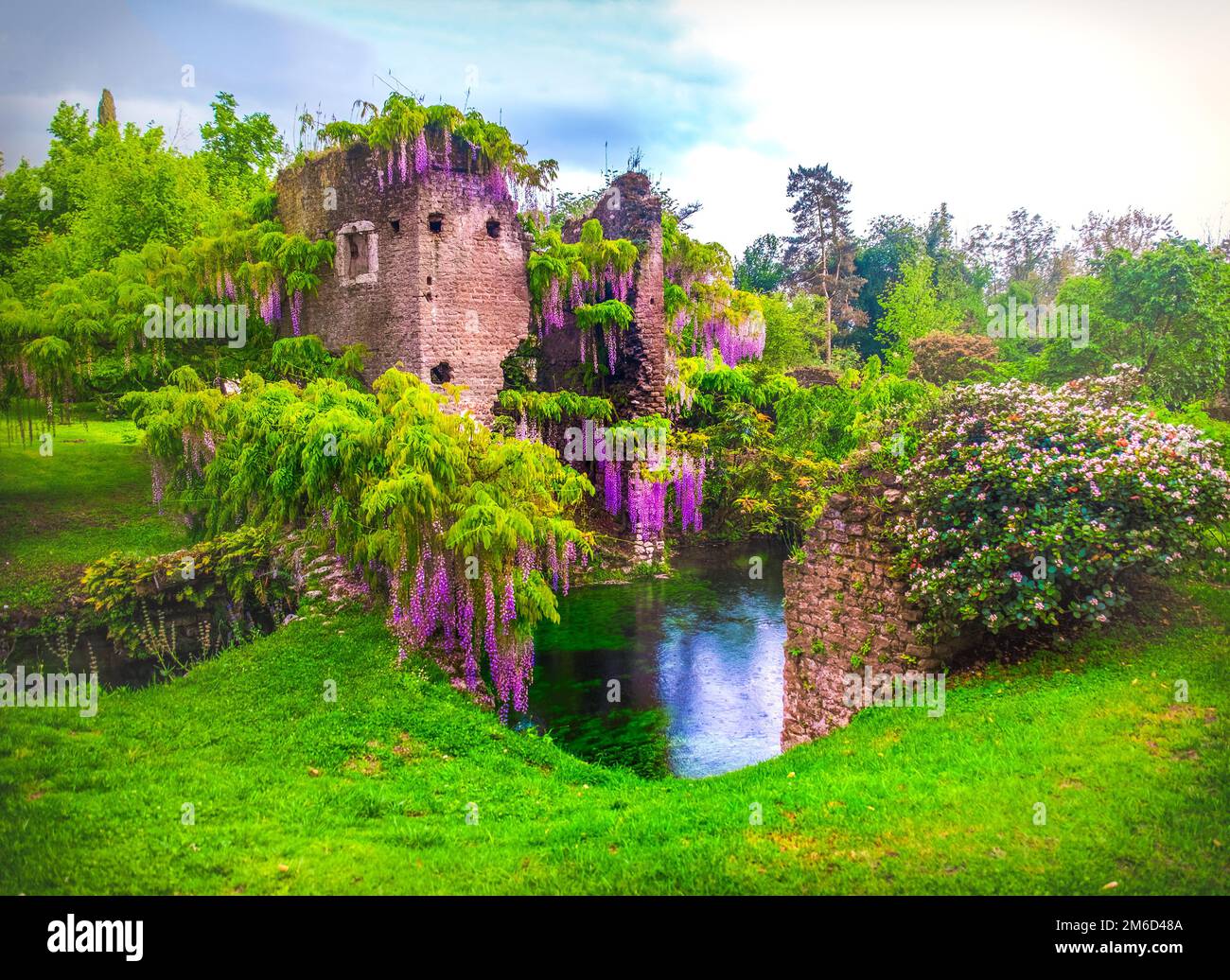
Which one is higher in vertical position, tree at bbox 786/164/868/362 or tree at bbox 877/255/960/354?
tree at bbox 786/164/868/362

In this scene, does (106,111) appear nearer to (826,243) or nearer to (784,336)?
(784,336)

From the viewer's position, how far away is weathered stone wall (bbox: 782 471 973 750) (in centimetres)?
796

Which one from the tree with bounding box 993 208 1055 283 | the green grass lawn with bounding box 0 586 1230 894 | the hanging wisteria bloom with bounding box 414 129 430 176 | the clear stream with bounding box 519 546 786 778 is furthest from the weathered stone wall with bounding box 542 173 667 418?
the tree with bounding box 993 208 1055 283

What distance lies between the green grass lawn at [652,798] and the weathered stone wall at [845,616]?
763 millimetres

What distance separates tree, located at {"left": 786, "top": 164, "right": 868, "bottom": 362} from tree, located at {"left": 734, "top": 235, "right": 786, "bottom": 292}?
1.73m

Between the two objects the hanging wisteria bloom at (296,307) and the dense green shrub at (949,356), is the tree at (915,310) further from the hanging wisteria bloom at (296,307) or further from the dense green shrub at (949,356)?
the hanging wisteria bloom at (296,307)

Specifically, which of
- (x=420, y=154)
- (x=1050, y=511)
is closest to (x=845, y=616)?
(x=1050, y=511)

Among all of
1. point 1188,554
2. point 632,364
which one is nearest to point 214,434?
point 632,364

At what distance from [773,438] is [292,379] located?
561 inches

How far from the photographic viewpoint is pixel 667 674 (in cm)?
1260

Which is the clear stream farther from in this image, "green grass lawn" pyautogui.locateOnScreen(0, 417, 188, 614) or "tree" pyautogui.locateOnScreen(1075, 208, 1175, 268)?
"tree" pyautogui.locateOnScreen(1075, 208, 1175, 268)

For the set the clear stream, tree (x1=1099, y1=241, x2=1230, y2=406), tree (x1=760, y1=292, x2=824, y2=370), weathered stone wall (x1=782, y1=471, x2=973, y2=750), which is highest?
tree (x1=760, y1=292, x2=824, y2=370)

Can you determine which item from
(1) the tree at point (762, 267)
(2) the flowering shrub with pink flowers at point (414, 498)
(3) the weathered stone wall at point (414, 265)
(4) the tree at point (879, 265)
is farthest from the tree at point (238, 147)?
(4) the tree at point (879, 265)

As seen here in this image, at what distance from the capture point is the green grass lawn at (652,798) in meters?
4.55
